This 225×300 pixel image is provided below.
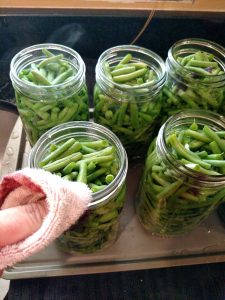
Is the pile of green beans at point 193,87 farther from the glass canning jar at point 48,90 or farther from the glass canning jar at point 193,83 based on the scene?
the glass canning jar at point 48,90

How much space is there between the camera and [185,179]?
0.39 meters

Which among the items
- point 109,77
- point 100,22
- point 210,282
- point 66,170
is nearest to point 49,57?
point 109,77

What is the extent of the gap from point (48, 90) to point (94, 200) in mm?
170

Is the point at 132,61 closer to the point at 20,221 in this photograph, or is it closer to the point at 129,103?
the point at 129,103

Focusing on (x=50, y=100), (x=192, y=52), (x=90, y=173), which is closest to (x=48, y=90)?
(x=50, y=100)

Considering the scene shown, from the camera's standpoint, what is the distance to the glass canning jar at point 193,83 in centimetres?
47

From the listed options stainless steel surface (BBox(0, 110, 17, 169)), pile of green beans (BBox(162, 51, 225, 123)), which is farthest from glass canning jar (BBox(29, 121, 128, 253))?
stainless steel surface (BBox(0, 110, 17, 169))

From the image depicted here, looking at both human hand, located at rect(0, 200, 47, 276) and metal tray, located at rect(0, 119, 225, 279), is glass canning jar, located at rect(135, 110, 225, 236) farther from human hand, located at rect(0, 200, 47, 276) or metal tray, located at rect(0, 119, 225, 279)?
human hand, located at rect(0, 200, 47, 276)

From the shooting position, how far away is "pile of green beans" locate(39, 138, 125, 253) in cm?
38

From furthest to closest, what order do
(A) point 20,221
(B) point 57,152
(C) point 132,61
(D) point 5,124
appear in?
(D) point 5,124
(C) point 132,61
(B) point 57,152
(A) point 20,221

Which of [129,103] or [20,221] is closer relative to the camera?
[20,221]

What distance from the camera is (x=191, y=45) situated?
0.54 meters

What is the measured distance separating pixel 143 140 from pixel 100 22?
0.40m

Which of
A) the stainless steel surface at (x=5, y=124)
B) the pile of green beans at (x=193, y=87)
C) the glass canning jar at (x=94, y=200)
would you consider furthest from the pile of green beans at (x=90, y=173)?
the stainless steel surface at (x=5, y=124)
